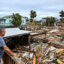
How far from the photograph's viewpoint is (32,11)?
46469 millimetres

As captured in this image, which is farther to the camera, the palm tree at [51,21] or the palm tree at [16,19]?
the palm tree at [51,21]

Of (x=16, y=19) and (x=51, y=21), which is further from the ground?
(x=16, y=19)

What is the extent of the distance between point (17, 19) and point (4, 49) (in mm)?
30592

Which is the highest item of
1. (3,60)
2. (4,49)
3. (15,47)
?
(4,49)

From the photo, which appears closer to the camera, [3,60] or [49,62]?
[3,60]

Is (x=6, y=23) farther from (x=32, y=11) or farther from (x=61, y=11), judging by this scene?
(x=61, y=11)

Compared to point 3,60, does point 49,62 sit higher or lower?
lower

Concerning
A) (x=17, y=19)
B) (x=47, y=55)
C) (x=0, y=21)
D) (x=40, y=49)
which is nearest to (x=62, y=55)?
(x=47, y=55)

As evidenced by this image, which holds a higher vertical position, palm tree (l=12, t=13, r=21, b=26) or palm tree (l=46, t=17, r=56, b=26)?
palm tree (l=12, t=13, r=21, b=26)

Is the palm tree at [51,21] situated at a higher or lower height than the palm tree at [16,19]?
lower

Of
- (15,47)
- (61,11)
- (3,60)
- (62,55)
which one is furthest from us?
(61,11)

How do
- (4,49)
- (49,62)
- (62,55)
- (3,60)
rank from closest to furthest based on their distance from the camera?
(4,49)
(3,60)
(49,62)
(62,55)

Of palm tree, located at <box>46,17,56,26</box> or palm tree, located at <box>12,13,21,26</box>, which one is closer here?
palm tree, located at <box>12,13,21,26</box>

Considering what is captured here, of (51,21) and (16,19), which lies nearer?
(16,19)
